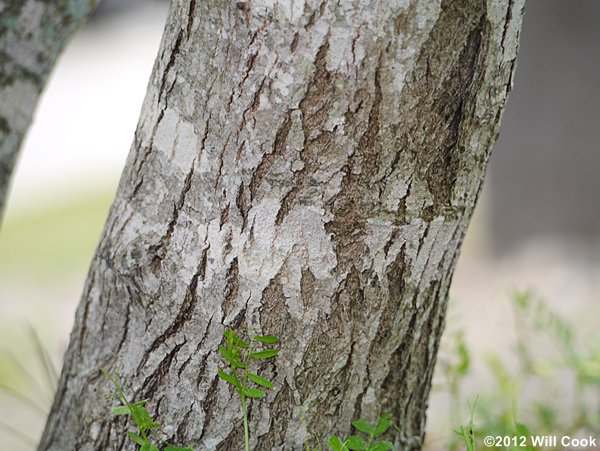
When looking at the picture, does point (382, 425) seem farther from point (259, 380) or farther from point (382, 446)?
point (259, 380)

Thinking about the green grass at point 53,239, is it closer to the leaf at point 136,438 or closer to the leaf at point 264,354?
the leaf at point 136,438

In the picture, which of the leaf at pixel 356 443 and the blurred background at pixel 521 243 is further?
the blurred background at pixel 521 243

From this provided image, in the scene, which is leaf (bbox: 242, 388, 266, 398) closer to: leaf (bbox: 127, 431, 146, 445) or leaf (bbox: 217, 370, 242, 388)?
leaf (bbox: 217, 370, 242, 388)

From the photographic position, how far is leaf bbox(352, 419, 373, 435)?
4.07ft

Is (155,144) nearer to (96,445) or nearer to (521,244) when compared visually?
(96,445)

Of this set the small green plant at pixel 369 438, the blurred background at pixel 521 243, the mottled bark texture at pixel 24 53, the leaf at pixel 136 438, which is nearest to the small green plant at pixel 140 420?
the leaf at pixel 136 438

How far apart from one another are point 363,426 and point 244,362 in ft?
0.81

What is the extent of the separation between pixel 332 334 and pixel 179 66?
498 mm

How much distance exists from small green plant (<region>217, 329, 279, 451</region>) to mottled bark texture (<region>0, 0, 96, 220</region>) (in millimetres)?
804

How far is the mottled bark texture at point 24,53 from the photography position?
154 centimetres

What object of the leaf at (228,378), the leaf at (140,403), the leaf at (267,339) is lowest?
the leaf at (140,403)

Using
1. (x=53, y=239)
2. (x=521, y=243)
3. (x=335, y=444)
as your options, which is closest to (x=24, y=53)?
(x=335, y=444)

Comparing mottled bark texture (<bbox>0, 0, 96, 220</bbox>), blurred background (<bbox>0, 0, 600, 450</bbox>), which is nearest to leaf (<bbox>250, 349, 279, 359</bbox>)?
mottled bark texture (<bbox>0, 0, 96, 220</bbox>)

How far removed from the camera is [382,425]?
1.24m
